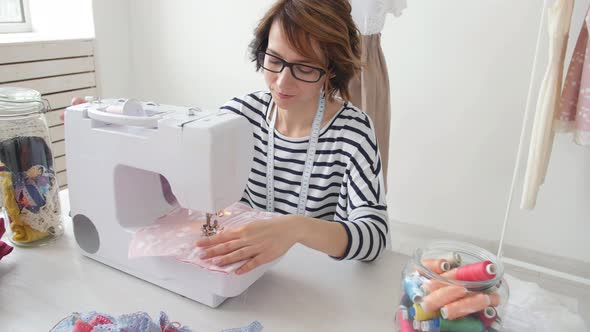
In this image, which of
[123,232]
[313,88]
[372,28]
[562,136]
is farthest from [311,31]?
[562,136]

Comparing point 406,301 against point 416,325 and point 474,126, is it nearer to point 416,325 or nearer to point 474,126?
point 416,325

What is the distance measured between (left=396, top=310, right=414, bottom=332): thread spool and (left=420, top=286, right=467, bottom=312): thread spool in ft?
0.19

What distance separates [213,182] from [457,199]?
1956 millimetres

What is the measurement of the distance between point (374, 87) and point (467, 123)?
67 centimetres

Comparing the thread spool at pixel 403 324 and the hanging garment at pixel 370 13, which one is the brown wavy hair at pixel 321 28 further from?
the hanging garment at pixel 370 13

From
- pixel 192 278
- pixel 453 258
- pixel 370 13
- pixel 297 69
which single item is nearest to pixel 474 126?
pixel 370 13

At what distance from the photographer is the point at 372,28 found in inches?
73.7

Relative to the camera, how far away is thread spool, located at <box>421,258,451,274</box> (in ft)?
2.21

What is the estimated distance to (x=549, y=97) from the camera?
1.69 meters

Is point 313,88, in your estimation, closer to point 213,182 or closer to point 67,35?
point 213,182

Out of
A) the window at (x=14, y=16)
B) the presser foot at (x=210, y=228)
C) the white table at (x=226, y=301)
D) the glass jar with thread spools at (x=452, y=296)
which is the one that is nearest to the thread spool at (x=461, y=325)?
the glass jar with thread spools at (x=452, y=296)

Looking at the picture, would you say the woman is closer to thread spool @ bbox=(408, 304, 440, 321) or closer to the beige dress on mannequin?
thread spool @ bbox=(408, 304, 440, 321)

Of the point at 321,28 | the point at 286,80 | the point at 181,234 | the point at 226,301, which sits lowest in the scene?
the point at 226,301

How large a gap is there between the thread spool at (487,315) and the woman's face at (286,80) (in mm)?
639
